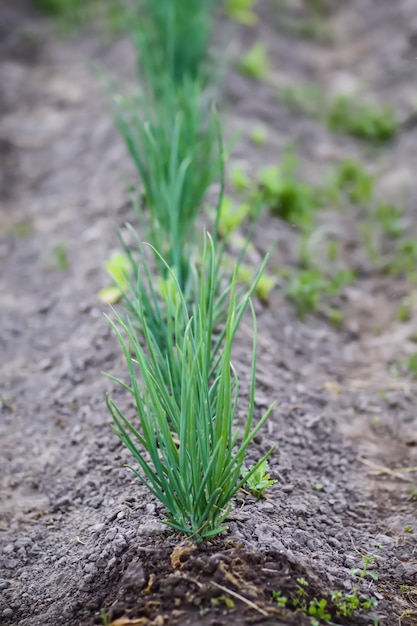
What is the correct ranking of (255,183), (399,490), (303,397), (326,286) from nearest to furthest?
1. (399,490)
2. (303,397)
3. (326,286)
4. (255,183)

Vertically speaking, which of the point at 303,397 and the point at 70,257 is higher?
the point at 70,257

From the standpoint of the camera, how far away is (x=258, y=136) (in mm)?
4078

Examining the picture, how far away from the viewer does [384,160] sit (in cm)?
423

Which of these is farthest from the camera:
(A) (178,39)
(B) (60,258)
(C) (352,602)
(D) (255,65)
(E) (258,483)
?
(D) (255,65)

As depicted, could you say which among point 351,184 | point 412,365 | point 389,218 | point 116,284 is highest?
point 351,184

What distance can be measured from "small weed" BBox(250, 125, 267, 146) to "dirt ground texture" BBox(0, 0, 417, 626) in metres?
0.05

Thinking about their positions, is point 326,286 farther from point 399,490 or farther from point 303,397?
point 399,490

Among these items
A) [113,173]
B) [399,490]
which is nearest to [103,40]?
[113,173]

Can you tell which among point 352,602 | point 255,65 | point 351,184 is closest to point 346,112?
point 255,65

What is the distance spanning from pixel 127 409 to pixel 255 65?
3242 mm

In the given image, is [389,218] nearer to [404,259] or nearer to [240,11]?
[404,259]

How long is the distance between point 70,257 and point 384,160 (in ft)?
6.40

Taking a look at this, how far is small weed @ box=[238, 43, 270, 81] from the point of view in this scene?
16.0 feet

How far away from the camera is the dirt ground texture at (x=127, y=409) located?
167 centimetres
